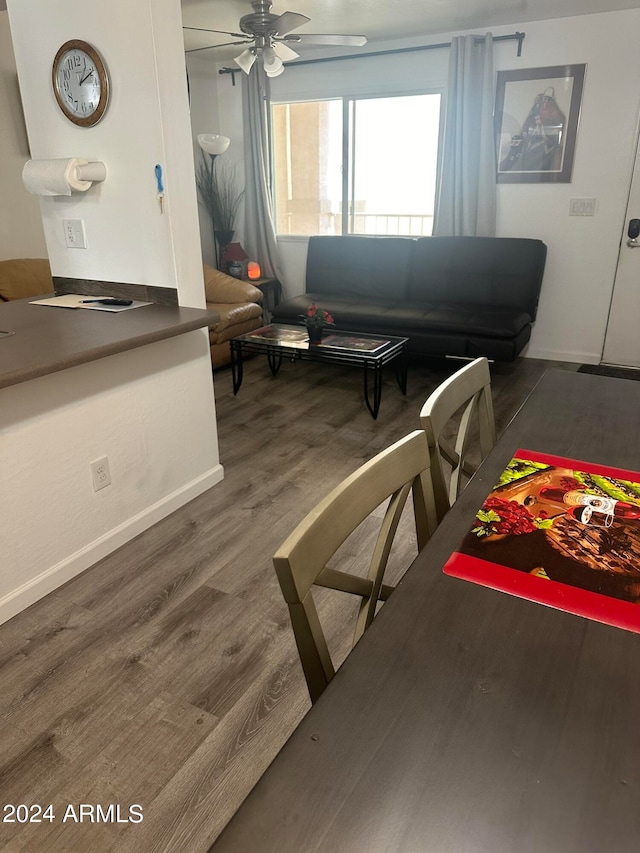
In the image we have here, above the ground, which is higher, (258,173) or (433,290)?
(258,173)

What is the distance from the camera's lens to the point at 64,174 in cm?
231

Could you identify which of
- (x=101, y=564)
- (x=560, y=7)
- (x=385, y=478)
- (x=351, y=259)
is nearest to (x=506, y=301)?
(x=351, y=259)

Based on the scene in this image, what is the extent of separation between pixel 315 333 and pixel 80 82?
6.35 ft

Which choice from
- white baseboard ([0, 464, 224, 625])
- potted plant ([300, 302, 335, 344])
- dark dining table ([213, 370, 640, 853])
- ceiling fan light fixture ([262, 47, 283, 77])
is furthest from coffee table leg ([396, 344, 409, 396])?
dark dining table ([213, 370, 640, 853])

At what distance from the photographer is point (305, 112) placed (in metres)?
5.47

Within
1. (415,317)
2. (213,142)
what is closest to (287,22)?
(213,142)

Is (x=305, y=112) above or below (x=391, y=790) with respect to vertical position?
above

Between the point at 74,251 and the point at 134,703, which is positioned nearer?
the point at 134,703

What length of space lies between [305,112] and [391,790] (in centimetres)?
584

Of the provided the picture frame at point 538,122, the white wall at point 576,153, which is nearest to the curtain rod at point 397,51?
the white wall at point 576,153

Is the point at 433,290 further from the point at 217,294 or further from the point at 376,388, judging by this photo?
A: the point at 217,294

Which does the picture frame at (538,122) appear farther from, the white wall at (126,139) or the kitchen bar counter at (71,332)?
the kitchen bar counter at (71,332)

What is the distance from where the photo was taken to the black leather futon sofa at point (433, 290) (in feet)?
13.7

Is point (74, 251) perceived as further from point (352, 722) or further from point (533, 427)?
point (352, 722)
